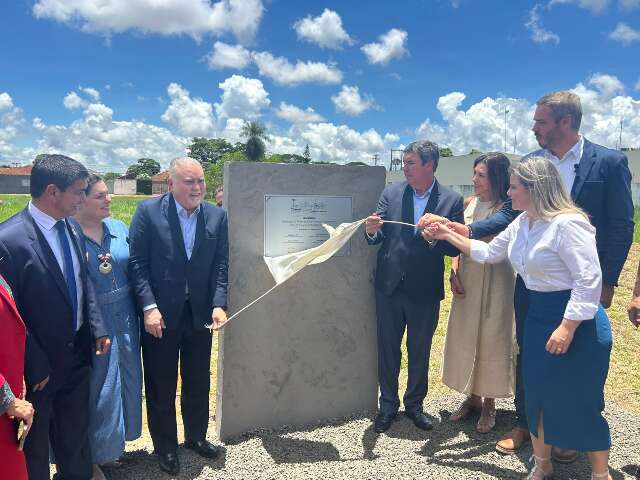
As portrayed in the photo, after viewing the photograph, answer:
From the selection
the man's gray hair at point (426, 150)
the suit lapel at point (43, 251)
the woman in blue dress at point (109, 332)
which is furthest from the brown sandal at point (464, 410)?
the suit lapel at point (43, 251)

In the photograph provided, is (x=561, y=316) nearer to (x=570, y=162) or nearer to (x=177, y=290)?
(x=570, y=162)

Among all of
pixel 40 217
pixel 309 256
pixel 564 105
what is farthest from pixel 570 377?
pixel 40 217

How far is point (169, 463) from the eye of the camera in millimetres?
3691

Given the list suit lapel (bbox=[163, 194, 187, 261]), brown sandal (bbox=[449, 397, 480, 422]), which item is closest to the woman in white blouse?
brown sandal (bbox=[449, 397, 480, 422])

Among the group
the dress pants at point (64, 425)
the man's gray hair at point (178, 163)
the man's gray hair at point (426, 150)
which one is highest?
the man's gray hair at point (426, 150)

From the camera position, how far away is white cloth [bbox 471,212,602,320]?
2.91 meters

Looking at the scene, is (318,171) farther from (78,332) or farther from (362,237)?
(78,332)

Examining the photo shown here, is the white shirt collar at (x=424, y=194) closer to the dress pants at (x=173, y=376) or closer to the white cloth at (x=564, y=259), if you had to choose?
the white cloth at (x=564, y=259)

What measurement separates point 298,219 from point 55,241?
1.92m

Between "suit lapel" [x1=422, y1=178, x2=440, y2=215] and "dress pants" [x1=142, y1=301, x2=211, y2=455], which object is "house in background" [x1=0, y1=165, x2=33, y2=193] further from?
"suit lapel" [x1=422, y1=178, x2=440, y2=215]

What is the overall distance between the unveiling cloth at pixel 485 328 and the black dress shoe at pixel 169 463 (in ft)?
7.88

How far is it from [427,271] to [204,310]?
1.81 meters

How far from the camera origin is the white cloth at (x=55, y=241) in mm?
2834

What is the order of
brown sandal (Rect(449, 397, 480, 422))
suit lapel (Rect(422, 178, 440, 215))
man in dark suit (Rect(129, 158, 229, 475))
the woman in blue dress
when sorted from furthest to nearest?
1. brown sandal (Rect(449, 397, 480, 422))
2. suit lapel (Rect(422, 178, 440, 215))
3. man in dark suit (Rect(129, 158, 229, 475))
4. the woman in blue dress
